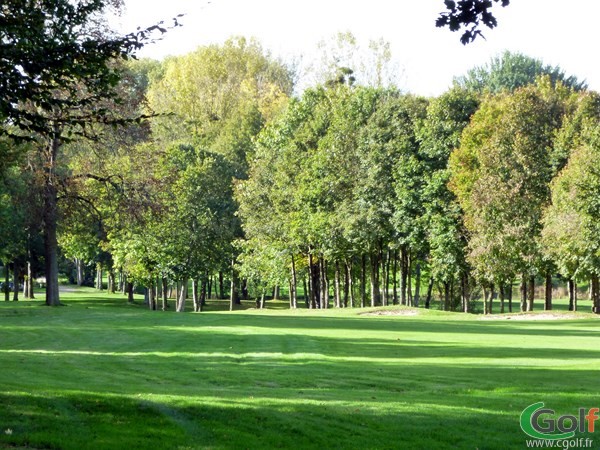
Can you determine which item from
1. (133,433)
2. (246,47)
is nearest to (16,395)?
(133,433)

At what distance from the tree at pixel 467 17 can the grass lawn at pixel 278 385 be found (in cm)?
598

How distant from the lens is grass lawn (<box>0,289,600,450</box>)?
42.6ft

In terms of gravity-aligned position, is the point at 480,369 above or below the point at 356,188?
below

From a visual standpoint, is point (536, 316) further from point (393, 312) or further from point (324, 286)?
point (324, 286)

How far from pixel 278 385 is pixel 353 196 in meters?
48.3

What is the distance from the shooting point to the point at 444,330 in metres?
40.2

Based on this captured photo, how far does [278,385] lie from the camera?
19578 millimetres

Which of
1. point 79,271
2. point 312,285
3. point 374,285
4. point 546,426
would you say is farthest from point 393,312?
point 79,271

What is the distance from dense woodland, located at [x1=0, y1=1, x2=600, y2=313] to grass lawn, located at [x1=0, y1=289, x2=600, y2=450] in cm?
1618

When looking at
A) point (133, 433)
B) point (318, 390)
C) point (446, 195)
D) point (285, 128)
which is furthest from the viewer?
point (285, 128)

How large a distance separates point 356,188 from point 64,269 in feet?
163

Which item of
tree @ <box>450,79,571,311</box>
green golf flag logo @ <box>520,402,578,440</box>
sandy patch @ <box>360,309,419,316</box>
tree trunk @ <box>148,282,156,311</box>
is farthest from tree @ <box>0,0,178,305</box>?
tree trunk @ <box>148,282,156,311</box>

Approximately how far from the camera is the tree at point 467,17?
1259cm

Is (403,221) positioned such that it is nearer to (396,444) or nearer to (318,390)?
(318,390)
